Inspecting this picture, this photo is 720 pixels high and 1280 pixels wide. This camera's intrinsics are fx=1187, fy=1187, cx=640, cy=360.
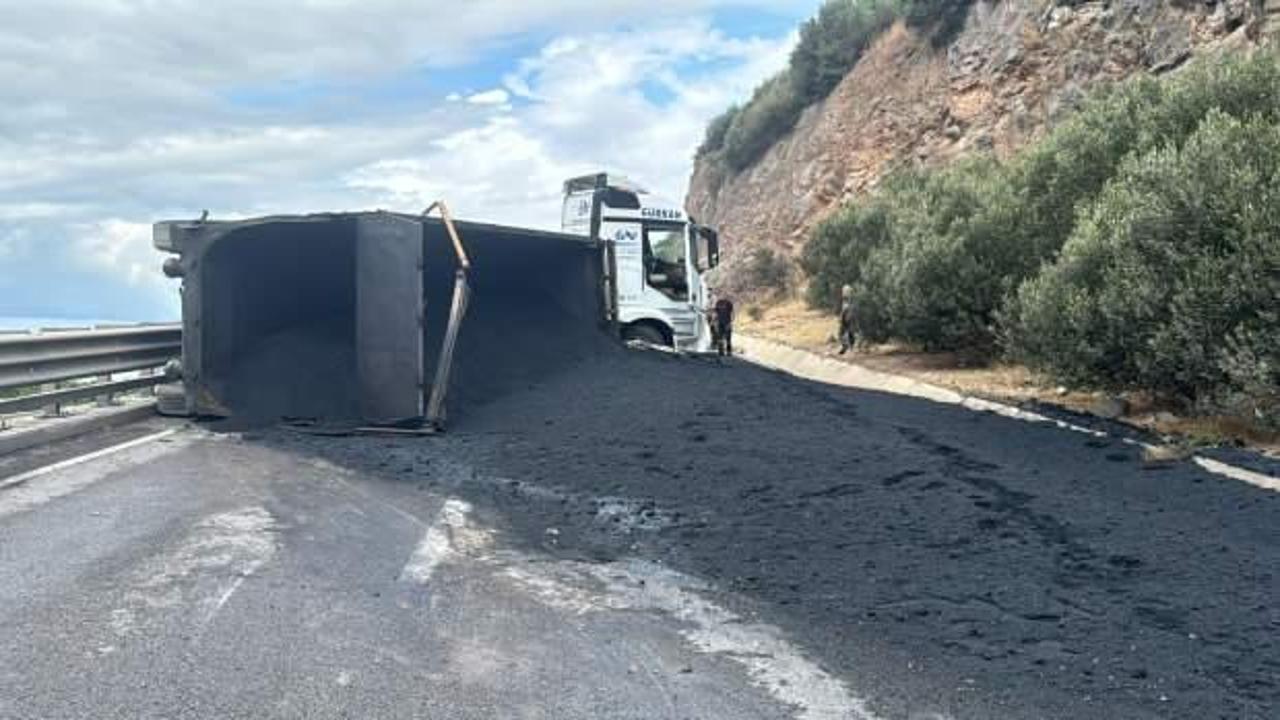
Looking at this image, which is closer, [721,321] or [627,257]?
[627,257]

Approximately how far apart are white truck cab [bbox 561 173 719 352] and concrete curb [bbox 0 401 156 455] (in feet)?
28.9

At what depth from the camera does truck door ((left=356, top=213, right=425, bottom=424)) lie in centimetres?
1171

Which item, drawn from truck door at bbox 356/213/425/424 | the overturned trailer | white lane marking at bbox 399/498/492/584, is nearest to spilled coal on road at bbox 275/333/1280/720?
white lane marking at bbox 399/498/492/584

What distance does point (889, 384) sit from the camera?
19000 mm

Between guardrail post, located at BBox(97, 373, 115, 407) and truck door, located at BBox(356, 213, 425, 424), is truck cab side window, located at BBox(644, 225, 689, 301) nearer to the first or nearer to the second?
truck door, located at BBox(356, 213, 425, 424)

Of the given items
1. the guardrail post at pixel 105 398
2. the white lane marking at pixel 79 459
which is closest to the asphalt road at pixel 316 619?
the white lane marking at pixel 79 459

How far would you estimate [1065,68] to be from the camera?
3144 cm

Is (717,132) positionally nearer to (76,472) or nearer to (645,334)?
(645,334)

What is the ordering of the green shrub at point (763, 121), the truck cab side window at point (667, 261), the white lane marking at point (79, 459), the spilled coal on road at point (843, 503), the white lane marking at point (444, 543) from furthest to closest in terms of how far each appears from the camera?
1. the green shrub at point (763, 121)
2. the truck cab side window at point (667, 261)
3. the white lane marking at point (79, 459)
4. the white lane marking at point (444, 543)
5. the spilled coal on road at point (843, 503)

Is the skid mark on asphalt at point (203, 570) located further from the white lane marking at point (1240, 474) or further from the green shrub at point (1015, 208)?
the green shrub at point (1015, 208)

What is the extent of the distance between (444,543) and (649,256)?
517 inches

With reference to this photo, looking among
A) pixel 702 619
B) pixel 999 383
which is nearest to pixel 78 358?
pixel 702 619

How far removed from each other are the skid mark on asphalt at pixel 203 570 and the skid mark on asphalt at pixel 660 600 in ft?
2.85

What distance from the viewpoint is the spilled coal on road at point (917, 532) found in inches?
187
